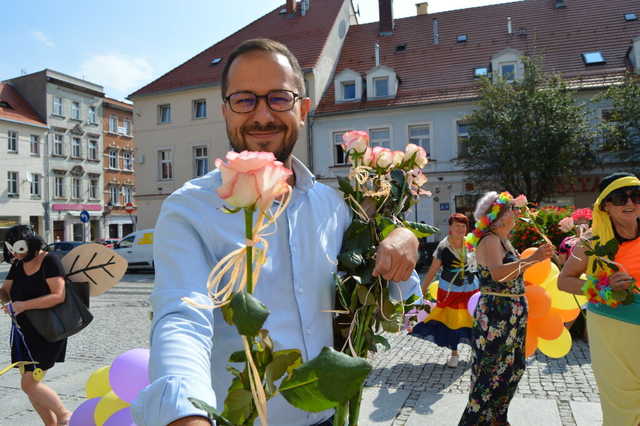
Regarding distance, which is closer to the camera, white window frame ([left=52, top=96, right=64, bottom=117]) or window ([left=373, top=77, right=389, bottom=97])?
window ([left=373, top=77, right=389, bottom=97])

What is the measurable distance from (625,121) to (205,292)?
2051 centimetres

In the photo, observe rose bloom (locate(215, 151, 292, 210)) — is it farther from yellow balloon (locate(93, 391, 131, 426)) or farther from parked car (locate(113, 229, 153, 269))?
parked car (locate(113, 229, 153, 269))

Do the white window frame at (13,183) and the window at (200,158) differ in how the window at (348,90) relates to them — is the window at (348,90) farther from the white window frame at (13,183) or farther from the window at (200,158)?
the white window frame at (13,183)

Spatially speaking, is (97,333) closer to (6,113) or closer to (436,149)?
(436,149)

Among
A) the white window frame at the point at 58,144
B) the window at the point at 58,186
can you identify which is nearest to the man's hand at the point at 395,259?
the window at the point at 58,186

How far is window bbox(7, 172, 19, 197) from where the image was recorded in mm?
32531

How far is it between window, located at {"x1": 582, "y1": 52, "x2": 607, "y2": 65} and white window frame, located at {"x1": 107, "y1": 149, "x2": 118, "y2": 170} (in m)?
33.3

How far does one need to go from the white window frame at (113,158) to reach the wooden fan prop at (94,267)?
126 ft

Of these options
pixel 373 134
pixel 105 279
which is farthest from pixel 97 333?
pixel 373 134

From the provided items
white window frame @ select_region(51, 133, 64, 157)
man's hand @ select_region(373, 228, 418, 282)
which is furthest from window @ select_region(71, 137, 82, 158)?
man's hand @ select_region(373, 228, 418, 282)

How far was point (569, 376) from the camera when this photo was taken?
205 inches

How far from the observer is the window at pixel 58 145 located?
35500 mm

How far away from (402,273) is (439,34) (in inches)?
1050

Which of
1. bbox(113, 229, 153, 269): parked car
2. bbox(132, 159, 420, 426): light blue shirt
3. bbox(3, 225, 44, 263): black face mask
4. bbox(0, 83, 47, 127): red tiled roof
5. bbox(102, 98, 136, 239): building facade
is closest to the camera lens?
bbox(132, 159, 420, 426): light blue shirt
